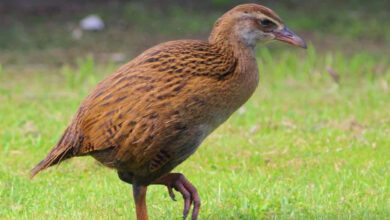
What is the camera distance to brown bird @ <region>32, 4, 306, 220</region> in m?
4.25

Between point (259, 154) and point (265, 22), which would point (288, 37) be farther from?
point (259, 154)

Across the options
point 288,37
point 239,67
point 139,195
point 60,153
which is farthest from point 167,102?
point 288,37

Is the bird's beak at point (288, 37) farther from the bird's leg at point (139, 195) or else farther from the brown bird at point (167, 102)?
the bird's leg at point (139, 195)

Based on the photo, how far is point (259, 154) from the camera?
6.36 metres

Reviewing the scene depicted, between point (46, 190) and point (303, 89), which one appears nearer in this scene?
point (46, 190)

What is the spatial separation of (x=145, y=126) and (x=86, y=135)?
15.7 inches

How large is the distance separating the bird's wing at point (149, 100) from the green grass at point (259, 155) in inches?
32.9

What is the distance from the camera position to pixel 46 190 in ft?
18.2

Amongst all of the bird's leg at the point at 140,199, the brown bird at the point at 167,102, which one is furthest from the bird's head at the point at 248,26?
the bird's leg at the point at 140,199

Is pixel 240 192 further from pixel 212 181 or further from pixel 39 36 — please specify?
pixel 39 36

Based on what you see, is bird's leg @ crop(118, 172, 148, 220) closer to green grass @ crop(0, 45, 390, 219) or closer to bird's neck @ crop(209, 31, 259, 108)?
green grass @ crop(0, 45, 390, 219)

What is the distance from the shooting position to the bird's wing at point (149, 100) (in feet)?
13.9

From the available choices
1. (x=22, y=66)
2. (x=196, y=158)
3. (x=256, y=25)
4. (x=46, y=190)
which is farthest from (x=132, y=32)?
(x=256, y=25)

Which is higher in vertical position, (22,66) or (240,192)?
(240,192)
